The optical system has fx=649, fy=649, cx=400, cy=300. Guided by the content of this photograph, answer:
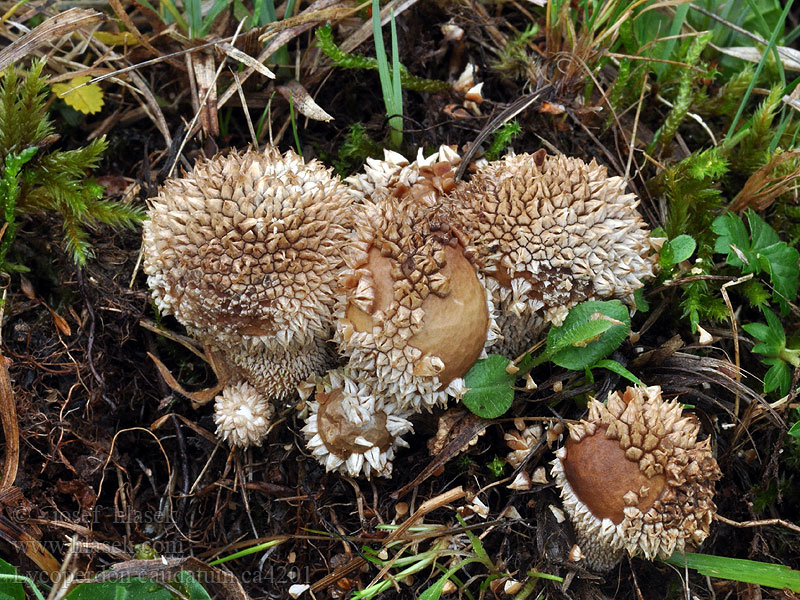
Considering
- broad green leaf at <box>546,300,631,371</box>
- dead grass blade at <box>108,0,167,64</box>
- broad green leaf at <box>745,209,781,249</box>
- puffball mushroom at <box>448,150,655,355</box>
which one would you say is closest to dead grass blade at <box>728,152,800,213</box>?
broad green leaf at <box>745,209,781,249</box>

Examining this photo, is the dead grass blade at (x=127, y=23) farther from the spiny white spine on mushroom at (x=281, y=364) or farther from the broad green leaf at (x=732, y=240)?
the broad green leaf at (x=732, y=240)

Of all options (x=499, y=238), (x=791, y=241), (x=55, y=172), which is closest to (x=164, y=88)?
(x=55, y=172)

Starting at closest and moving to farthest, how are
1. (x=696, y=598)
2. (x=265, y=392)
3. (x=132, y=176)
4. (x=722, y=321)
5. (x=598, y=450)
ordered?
(x=598, y=450)
(x=696, y=598)
(x=265, y=392)
(x=722, y=321)
(x=132, y=176)

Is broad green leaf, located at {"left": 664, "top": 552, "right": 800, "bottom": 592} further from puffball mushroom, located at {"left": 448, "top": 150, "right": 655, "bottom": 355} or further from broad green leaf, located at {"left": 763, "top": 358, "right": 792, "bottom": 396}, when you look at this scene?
puffball mushroom, located at {"left": 448, "top": 150, "right": 655, "bottom": 355}

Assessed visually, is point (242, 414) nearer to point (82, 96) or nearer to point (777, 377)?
point (82, 96)

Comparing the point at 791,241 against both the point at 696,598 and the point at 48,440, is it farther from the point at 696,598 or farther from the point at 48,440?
the point at 48,440

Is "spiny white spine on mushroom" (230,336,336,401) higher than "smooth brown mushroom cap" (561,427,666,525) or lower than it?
higher

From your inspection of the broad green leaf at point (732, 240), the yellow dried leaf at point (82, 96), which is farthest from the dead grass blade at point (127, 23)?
the broad green leaf at point (732, 240)
